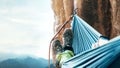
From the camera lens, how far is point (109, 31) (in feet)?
16.5

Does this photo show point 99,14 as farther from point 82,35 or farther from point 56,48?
point 56,48

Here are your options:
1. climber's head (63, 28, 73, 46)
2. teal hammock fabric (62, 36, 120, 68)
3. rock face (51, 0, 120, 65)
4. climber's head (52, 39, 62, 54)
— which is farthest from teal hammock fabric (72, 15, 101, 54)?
teal hammock fabric (62, 36, 120, 68)

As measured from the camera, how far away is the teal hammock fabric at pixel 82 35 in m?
4.01

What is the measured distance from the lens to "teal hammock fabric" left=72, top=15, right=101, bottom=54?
4011mm

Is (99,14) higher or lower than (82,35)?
higher

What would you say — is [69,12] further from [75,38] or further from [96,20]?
[75,38]

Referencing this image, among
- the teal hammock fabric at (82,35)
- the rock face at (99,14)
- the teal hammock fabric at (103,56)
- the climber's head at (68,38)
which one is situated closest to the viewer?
the teal hammock fabric at (103,56)

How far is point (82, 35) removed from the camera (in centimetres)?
425

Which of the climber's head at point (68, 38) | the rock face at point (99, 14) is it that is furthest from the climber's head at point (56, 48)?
the rock face at point (99, 14)

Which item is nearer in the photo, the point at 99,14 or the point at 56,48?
the point at 56,48

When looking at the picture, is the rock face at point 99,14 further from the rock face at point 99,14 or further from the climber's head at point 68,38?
the climber's head at point 68,38

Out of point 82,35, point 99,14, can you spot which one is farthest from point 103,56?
point 99,14

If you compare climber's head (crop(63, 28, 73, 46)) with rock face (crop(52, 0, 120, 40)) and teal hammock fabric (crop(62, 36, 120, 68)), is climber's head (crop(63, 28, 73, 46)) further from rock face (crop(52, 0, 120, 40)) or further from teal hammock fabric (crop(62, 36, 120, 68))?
teal hammock fabric (crop(62, 36, 120, 68))

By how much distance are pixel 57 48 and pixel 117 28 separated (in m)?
1.07
